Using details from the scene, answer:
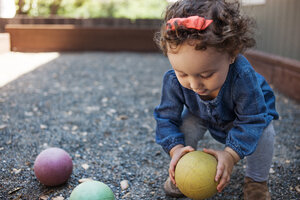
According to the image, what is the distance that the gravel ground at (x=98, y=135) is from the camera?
241cm

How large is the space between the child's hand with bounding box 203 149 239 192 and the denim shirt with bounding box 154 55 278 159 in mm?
67

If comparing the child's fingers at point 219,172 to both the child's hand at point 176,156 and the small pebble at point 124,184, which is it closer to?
the child's hand at point 176,156

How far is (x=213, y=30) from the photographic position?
170 cm

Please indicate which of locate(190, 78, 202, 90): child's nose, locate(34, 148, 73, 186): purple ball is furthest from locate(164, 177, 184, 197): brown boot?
locate(190, 78, 202, 90): child's nose

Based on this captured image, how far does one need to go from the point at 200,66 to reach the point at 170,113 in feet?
1.98

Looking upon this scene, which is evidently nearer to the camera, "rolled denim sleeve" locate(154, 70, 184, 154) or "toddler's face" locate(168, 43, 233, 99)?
"toddler's face" locate(168, 43, 233, 99)

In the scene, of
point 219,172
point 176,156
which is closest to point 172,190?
point 176,156

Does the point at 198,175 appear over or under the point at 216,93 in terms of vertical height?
under

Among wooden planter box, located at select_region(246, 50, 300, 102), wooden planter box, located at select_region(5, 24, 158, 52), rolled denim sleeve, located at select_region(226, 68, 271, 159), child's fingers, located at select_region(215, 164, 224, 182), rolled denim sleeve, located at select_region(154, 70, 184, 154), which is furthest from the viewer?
wooden planter box, located at select_region(5, 24, 158, 52)

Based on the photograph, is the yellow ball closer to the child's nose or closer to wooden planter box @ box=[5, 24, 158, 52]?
the child's nose

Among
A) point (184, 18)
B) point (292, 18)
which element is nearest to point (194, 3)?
point (184, 18)

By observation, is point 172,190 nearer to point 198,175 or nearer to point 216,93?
point 198,175

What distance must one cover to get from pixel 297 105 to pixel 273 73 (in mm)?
921

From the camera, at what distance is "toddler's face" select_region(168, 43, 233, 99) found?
1.69 metres
